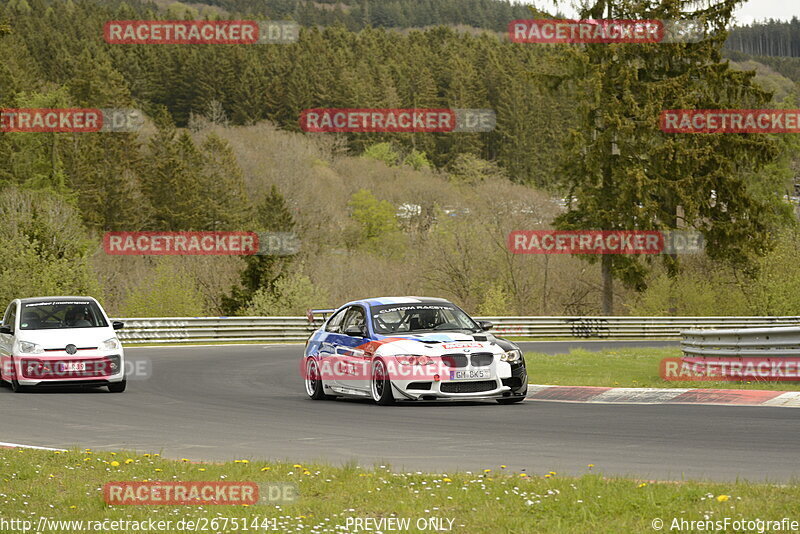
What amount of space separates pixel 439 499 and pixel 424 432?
191 inches

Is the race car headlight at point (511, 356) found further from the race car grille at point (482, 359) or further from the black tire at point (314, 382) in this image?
the black tire at point (314, 382)

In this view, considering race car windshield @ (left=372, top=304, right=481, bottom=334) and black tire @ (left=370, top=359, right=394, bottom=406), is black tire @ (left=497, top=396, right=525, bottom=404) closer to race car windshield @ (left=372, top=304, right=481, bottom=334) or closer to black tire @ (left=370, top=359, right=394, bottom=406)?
race car windshield @ (left=372, top=304, right=481, bottom=334)

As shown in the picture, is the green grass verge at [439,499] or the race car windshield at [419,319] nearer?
the green grass verge at [439,499]

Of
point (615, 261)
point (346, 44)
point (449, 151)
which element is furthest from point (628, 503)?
point (346, 44)

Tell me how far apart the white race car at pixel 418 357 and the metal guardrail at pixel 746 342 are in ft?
15.2

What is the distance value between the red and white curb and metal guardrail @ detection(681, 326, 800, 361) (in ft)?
6.95

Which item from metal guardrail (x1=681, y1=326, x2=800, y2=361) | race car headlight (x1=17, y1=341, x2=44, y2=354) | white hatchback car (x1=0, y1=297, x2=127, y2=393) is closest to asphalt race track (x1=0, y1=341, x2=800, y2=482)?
white hatchback car (x1=0, y1=297, x2=127, y2=393)

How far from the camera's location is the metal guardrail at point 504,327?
37.6 metres

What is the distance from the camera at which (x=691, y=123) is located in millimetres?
51844

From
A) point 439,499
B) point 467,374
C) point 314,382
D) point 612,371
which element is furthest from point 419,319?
point 439,499

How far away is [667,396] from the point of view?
1664 cm

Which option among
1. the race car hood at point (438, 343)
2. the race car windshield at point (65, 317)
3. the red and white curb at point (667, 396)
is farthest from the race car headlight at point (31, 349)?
the red and white curb at point (667, 396)

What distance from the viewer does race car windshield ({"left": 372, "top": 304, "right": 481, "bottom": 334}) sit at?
55.7 feet

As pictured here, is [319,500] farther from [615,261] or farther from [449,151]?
[449,151]
